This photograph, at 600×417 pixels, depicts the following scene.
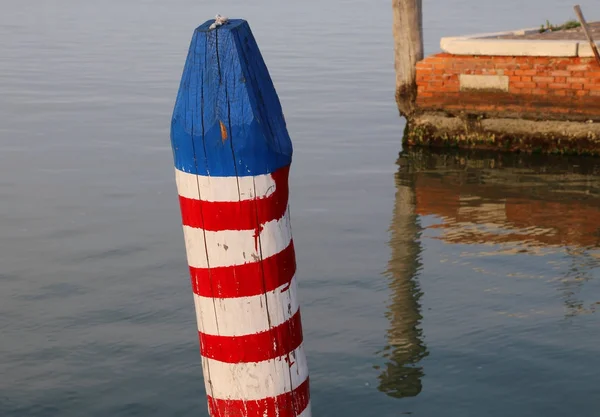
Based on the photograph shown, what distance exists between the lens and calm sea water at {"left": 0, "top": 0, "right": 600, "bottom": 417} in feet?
16.4

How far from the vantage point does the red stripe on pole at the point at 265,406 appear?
9.16 ft

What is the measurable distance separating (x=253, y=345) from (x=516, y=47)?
7940mm

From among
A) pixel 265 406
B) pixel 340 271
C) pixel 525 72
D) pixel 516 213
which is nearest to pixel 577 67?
pixel 525 72

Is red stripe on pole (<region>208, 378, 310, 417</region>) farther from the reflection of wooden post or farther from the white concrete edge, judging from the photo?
the white concrete edge

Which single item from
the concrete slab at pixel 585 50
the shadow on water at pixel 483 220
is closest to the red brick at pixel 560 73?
the concrete slab at pixel 585 50

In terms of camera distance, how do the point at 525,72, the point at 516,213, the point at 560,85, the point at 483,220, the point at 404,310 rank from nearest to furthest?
the point at 404,310
the point at 483,220
the point at 516,213
the point at 560,85
the point at 525,72

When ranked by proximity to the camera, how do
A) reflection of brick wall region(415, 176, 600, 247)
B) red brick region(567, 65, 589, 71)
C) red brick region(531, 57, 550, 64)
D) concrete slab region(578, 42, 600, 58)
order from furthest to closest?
red brick region(531, 57, 550, 64), red brick region(567, 65, 589, 71), concrete slab region(578, 42, 600, 58), reflection of brick wall region(415, 176, 600, 247)

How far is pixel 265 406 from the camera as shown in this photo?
110 inches

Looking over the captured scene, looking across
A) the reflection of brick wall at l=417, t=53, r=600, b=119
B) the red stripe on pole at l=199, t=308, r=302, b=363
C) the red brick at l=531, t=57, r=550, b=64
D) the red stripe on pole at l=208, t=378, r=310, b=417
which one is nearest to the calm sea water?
the reflection of brick wall at l=417, t=53, r=600, b=119

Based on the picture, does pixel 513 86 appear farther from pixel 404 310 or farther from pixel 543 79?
pixel 404 310

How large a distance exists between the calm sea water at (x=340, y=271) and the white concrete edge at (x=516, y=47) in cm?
111

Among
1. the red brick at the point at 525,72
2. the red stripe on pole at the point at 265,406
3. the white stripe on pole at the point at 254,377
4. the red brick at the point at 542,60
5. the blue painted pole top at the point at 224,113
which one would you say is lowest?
the red stripe on pole at the point at 265,406

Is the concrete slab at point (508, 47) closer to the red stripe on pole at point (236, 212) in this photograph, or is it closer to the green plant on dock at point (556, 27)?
the green plant on dock at point (556, 27)

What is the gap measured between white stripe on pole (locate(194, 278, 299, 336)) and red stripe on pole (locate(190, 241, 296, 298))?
0.02 meters
